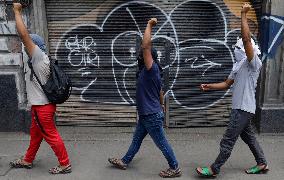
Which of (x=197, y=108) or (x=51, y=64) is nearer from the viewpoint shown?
(x=51, y=64)

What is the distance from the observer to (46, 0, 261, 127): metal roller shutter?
558cm

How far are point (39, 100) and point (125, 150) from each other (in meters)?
1.58

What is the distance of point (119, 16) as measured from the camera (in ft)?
18.4

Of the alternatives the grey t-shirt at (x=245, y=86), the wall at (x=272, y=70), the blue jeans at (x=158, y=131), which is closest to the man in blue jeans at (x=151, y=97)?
the blue jeans at (x=158, y=131)

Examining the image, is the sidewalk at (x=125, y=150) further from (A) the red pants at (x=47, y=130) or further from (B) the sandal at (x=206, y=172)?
(A) the red pants at (x=47, y=130)

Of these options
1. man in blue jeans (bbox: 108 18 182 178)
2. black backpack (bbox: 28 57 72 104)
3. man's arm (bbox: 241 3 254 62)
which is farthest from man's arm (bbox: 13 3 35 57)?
man's arm (bbox: 241 3 254 62)

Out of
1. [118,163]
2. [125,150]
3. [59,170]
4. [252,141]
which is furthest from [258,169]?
[59,170]

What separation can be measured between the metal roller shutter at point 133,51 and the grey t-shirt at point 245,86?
70.5 inches

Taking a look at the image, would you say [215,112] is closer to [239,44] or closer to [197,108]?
[197,108]

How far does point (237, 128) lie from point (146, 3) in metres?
2.55

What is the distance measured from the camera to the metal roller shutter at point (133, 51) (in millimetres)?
5582

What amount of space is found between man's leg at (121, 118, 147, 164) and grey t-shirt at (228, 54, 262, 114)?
1.13 m

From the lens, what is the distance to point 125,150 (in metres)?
5.14

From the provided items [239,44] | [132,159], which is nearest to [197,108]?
[132,159]
